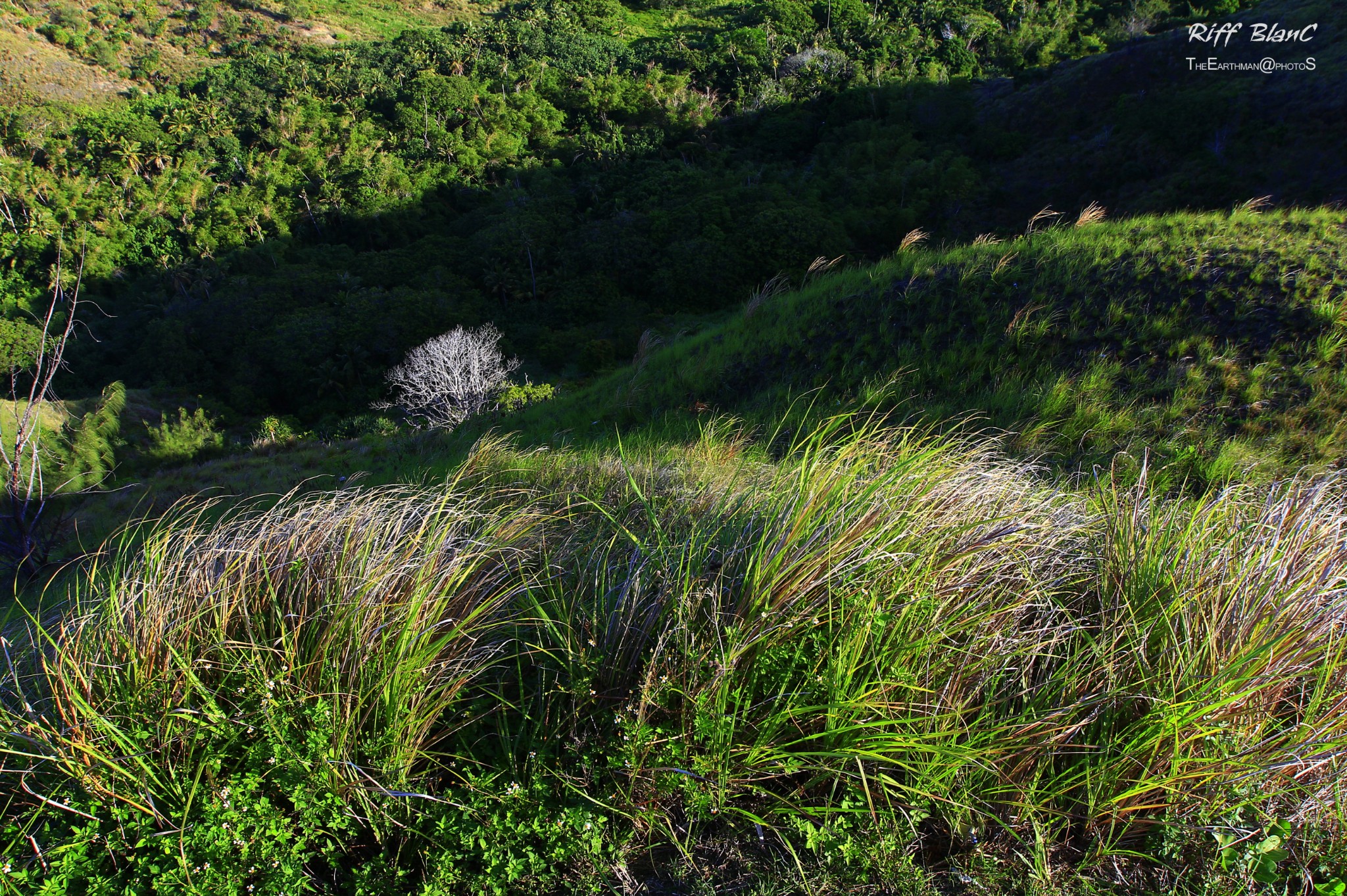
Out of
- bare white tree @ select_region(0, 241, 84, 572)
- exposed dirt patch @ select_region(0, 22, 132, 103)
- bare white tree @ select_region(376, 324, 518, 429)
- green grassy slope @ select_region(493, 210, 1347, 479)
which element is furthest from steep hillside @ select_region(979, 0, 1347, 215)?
exposed dirt patch @ select_region(0, 22, 132, 103)

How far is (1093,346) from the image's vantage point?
6.08 meters

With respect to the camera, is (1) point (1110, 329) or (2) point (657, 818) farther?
(1) point (1110, 329)

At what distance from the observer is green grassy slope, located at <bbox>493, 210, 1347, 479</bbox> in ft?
16.6

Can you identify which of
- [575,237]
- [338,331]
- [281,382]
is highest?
[575,237]

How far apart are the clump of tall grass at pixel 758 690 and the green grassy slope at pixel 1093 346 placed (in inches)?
85.7

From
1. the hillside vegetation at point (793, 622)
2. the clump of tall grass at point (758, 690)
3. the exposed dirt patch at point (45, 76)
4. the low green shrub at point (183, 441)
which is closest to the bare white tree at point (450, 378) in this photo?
the low green shrub at point (183, 441)

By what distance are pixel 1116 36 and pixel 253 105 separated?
232ft

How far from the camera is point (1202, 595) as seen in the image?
2.28 meters

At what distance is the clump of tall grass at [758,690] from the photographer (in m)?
1.98

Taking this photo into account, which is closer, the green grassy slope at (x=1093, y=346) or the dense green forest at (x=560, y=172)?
the green grassy slope at (x=1093, y=346)

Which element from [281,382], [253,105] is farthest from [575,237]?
[253,105]

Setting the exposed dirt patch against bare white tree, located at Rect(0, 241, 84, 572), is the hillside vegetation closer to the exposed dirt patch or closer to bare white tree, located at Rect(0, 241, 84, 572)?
bare white tree, located at Rect(0, 241, 84, 572)

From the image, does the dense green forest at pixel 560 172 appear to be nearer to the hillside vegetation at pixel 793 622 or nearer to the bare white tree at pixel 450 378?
the bare white tree at pixel 450 378

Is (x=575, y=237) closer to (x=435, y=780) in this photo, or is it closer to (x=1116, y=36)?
(x=1116, y=36)
